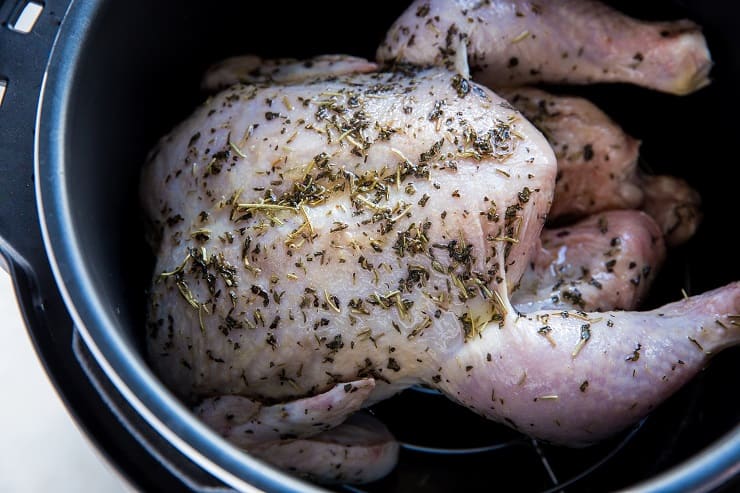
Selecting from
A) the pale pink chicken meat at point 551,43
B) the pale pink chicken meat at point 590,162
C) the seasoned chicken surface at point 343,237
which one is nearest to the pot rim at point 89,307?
the seasoned chicken surface at point 343,237

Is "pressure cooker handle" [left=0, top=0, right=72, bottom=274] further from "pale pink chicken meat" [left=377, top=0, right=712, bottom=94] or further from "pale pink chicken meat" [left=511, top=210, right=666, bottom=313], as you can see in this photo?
"pale pink chicken meat" [left=511, top=210, right=666, bottom=313]

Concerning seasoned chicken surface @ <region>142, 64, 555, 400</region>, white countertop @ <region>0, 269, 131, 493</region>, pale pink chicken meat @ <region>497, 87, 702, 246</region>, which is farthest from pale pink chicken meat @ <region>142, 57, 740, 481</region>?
white countertop @ <region>0, 269, 131, 493</region>

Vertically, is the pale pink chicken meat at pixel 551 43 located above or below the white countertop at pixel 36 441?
above

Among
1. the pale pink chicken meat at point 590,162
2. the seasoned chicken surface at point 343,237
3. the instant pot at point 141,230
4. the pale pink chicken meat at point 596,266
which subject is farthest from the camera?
the pale pink chicken meat at point 590,162

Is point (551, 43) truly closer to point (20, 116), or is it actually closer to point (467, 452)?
point (467, 452)

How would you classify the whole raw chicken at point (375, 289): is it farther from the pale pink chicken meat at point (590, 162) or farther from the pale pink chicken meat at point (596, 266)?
the pale pink chicken meat at point (590, 162)

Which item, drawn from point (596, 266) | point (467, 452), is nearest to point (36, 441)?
point (467, 452)
